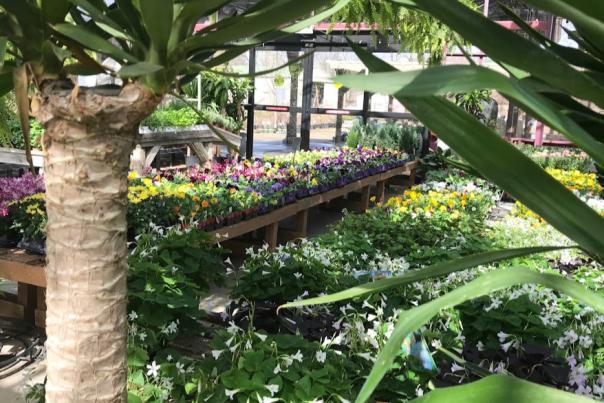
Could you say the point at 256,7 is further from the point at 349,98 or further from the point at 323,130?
the point at 323,130

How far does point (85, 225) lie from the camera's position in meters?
0.88

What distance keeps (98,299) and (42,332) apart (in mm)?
2842

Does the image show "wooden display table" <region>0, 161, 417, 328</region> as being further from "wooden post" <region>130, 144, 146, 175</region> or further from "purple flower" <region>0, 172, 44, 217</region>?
"wooden post" <region>130, 144, 146, 175</region>

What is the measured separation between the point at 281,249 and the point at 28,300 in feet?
5.43

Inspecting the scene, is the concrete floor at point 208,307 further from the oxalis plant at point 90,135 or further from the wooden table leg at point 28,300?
the oxalis plant at point 90,135

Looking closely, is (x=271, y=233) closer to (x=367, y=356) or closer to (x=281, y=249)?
(x=281, y=249)

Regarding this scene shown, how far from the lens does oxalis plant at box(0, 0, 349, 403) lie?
0.84m

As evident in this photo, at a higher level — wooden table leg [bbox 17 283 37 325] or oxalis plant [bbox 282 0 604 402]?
oxalis plant [bbox 282 0 604 402]

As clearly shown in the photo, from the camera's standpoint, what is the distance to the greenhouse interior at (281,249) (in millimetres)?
536

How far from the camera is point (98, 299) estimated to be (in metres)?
0.90

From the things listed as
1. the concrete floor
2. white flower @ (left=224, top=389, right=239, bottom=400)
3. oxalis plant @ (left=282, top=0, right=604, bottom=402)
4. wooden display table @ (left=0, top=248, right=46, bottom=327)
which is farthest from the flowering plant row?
oxalis plant @ (left=282, top=0, right=604, bottom=402)

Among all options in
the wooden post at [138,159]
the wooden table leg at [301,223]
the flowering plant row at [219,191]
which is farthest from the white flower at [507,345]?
the wooden post at [138,159]

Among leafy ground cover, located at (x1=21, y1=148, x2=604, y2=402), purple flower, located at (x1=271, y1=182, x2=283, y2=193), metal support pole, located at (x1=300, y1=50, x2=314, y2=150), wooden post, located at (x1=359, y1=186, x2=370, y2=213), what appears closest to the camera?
leafy ground cover, located at (x1=21, y1=148, x2=604, y2=402)

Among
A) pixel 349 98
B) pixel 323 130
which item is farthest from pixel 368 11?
pixel 323 130
